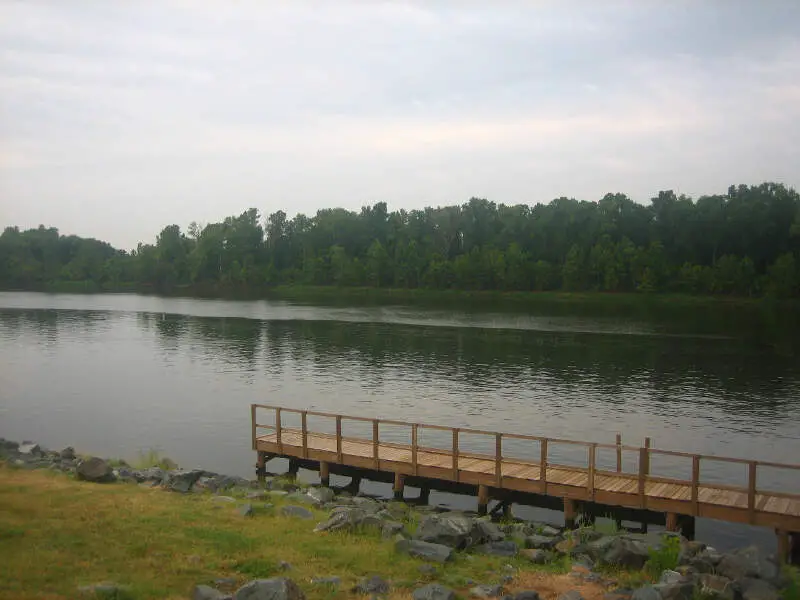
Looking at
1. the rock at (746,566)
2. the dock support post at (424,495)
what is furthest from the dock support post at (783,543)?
the dock support post at (424,495)

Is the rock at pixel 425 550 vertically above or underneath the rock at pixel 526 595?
underneath

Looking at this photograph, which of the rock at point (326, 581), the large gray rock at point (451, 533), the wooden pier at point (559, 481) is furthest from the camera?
the wooden pier at point (559, 481)

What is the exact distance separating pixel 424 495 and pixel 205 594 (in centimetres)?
1680

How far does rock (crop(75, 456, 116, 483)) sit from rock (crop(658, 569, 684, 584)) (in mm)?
19116

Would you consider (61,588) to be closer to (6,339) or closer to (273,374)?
(273,374)

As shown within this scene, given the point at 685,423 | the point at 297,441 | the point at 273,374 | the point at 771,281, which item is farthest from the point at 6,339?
the point at 771,281

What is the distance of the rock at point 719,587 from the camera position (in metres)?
14.6

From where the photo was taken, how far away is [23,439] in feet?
128

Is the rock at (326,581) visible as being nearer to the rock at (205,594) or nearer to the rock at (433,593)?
the rock at (433,593)

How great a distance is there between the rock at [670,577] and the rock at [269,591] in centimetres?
791

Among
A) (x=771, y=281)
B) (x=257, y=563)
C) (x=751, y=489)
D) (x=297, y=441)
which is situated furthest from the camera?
(x=771, y=281)

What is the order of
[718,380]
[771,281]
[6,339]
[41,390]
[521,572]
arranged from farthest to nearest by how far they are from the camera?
[771,281], [6,339], [718,380], [41,390], [521,572]


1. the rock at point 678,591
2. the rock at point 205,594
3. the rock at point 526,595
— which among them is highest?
the rock at point 205,594

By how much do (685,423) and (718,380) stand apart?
16.8m
